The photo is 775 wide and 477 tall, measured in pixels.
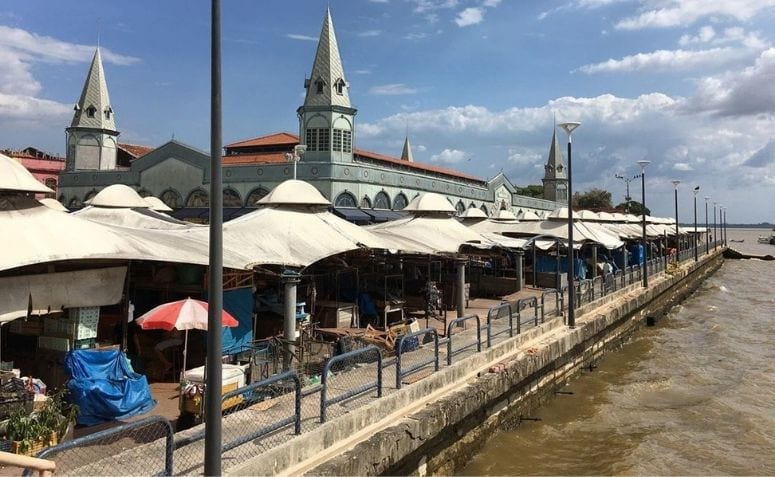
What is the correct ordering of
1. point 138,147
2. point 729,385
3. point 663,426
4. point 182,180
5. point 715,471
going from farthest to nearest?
1. point 138,147
2. point 182,180
3. point 729,385
4. point 663,426
5. point 715,471

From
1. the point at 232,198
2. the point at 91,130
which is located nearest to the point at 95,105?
the point at 91,130

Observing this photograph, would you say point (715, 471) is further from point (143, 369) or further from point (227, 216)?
point (227, 216)

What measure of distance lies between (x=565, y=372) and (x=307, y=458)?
10.8 m

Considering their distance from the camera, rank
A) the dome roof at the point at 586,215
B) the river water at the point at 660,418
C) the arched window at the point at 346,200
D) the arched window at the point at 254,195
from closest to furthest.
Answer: the river water at the point at 660,418, the arched window at the point at 346,200, the arched window at the point at 254,195, the dome roof at the point at 586,215

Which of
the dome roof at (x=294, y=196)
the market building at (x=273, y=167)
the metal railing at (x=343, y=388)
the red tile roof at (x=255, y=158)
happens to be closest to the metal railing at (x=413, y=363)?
the metal railing at (x=343, y=388)

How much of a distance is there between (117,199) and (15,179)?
11.2 meters

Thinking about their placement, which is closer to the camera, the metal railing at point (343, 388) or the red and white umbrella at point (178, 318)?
the metal railing at point (343, 388)

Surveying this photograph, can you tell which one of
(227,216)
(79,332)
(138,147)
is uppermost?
(138,147)

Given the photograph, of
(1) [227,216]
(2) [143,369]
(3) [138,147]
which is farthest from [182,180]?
(2) [143,369]

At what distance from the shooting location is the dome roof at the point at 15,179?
26.3 feet

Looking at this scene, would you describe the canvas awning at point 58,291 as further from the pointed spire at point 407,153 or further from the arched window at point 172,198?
the pointed spire at point 407,153

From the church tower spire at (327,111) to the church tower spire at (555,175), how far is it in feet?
146

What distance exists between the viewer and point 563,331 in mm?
15945

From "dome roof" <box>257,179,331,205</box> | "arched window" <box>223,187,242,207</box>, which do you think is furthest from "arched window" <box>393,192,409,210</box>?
"dome roof" <box>257,179,331,205</box>
